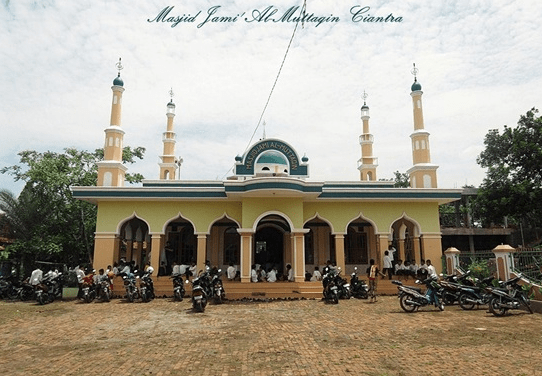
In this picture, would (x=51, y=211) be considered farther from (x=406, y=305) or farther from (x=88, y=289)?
(x=406, y=305)

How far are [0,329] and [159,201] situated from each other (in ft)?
23.2

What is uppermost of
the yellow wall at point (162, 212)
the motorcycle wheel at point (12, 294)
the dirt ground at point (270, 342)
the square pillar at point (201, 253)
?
the yellow wall at point (162, 212)

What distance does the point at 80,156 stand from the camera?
2064 cm

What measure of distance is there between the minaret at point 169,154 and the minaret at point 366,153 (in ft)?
34.5

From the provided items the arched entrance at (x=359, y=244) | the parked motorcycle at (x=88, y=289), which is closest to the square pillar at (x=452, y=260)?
the arched entrance at (x=359, y=244)

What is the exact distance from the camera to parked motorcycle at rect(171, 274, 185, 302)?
1218 cm

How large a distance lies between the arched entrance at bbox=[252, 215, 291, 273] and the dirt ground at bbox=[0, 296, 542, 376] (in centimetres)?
609

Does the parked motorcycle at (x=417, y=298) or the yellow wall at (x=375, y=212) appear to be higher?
the yellow wall at (x=375, y=212)

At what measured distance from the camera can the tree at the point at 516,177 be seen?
63.6ft

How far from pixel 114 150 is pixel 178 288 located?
702 cm

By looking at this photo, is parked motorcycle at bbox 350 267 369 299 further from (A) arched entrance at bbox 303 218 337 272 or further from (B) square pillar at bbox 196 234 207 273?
(B) square pillar at bbox 196 234 207 273

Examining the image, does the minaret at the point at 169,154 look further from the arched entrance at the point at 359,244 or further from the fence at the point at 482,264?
the fence at the point at 482,264

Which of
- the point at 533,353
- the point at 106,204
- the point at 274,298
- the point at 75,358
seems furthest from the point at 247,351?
the point at 106,204

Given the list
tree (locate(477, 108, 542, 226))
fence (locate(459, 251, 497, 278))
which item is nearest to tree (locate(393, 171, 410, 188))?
tree (locate(477, 108, 542, 226))
